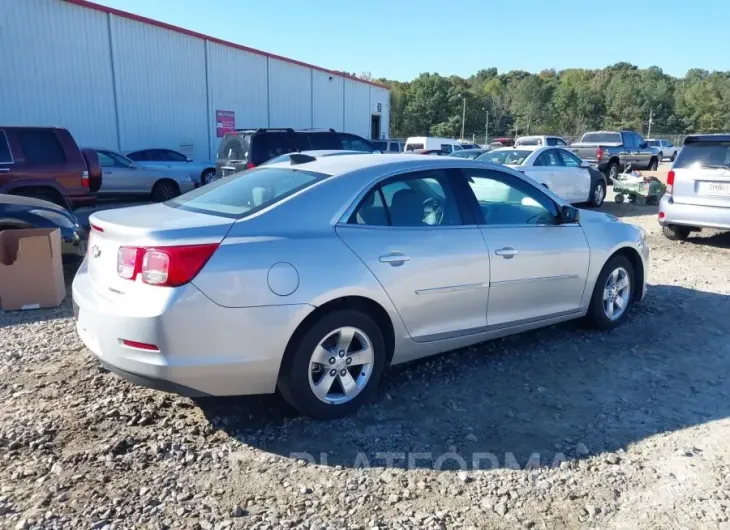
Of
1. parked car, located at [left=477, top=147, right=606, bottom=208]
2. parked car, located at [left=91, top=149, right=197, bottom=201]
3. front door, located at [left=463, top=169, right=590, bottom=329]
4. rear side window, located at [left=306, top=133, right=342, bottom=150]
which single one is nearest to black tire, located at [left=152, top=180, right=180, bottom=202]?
parked car, located at [left=91, top=149, right=197, bottom=201]

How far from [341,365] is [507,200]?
2011mm

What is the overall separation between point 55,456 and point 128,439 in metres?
0.37

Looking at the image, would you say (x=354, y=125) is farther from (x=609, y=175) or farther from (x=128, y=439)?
(x=128, y=439)

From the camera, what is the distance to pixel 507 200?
15.5ft

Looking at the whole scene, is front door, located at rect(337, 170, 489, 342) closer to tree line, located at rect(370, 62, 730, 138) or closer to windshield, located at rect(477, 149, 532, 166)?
windshield, located at rect(477, 149, 532, 166)

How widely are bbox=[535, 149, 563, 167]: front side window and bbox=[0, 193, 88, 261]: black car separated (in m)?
9.58

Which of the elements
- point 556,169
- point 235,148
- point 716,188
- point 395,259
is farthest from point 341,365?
point 556,169

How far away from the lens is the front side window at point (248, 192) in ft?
12.0

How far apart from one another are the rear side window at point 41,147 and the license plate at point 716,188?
32.2 feet

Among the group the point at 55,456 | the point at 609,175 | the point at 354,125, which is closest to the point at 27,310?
the point at 55,456

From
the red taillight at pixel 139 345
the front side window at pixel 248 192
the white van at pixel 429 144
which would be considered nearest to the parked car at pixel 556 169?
the front side window at pixel 248 192

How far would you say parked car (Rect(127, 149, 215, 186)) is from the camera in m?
16.3

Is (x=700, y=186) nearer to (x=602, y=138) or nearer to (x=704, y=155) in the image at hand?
(x=704, y=155)

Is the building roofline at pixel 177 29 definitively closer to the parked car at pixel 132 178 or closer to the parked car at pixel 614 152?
the parked car at pixel 132 178
